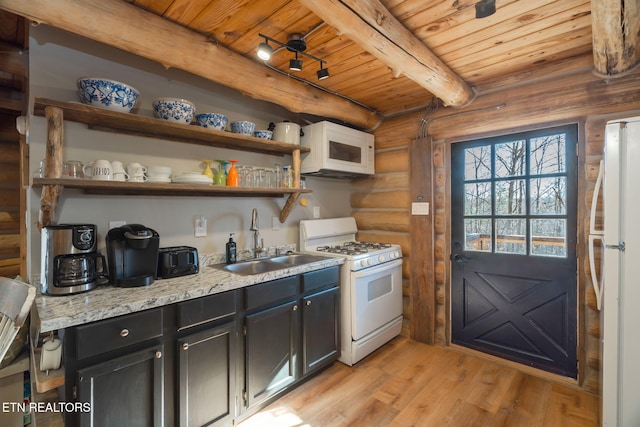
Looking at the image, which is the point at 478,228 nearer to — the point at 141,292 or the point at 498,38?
the point at 498,38

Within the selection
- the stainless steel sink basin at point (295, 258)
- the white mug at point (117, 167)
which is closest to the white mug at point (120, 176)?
the white mug at point (117, 167)

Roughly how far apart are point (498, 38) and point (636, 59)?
2.93ft

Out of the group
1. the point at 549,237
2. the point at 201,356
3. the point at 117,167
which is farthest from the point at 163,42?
the point at 549,237

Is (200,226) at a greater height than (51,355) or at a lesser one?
greater

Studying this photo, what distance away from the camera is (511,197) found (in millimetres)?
2465

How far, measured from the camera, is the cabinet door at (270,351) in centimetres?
183

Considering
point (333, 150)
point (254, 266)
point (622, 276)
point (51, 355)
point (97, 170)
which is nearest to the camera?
point (51, 355)

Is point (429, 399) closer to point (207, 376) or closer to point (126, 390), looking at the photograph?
point (207, 376)

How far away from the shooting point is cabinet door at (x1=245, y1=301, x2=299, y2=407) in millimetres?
1833

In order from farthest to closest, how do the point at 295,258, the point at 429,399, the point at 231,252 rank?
the point at 295,258 → the point at 231,252 → the point at 429,399

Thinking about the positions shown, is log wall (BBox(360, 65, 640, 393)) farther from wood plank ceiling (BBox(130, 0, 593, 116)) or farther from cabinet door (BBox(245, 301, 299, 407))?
cabinet door (BBox(245, 301, 299, 407))

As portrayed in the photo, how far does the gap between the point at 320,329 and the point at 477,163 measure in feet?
6.63

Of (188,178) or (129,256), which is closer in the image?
(129,256)

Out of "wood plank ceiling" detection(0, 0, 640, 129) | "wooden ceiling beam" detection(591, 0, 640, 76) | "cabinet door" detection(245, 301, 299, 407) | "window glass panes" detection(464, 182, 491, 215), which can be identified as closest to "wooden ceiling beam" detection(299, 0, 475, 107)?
"wood plank ceiling" detection(0, 0, 640, 129)
